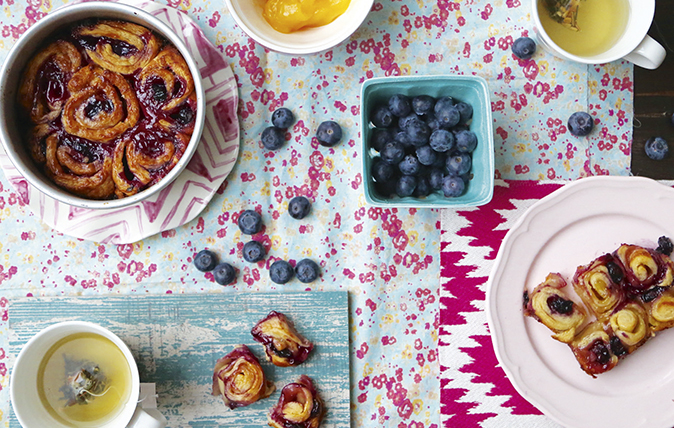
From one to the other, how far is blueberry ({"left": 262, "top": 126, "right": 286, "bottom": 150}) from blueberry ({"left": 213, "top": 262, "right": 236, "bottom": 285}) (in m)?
0.30

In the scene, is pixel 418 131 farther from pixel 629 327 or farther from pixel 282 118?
pixel 629 327

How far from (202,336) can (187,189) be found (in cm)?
36

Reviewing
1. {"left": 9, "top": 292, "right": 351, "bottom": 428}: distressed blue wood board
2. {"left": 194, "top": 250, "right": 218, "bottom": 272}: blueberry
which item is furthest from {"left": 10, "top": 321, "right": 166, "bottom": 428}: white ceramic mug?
{"left": 194, "top": 250, "right": 218, "bottom": 272}: blueberry

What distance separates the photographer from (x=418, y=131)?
110cm

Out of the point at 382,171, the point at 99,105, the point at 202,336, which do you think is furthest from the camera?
the point at 202,336

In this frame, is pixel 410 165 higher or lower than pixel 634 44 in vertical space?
lower

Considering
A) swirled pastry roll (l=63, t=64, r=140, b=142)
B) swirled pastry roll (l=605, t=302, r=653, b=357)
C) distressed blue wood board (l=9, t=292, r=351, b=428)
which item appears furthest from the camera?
distressed blue wood board (l=9, t=292, r=351, b=428)

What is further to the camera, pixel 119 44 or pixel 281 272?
pixel 281 272

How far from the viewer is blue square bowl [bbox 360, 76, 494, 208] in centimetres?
108

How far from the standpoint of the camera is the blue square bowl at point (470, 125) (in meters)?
1.08

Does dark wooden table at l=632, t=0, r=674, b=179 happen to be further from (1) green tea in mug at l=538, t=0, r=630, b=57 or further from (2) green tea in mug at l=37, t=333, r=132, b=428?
(2) green tea in mug at l=37, t=333, r=132, b=428

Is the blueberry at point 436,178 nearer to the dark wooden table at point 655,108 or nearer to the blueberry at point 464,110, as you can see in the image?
the blueberry at point 464,110

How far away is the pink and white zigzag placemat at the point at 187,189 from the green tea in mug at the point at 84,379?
0.25 meters

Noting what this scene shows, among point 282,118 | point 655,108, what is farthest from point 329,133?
point 655,108
